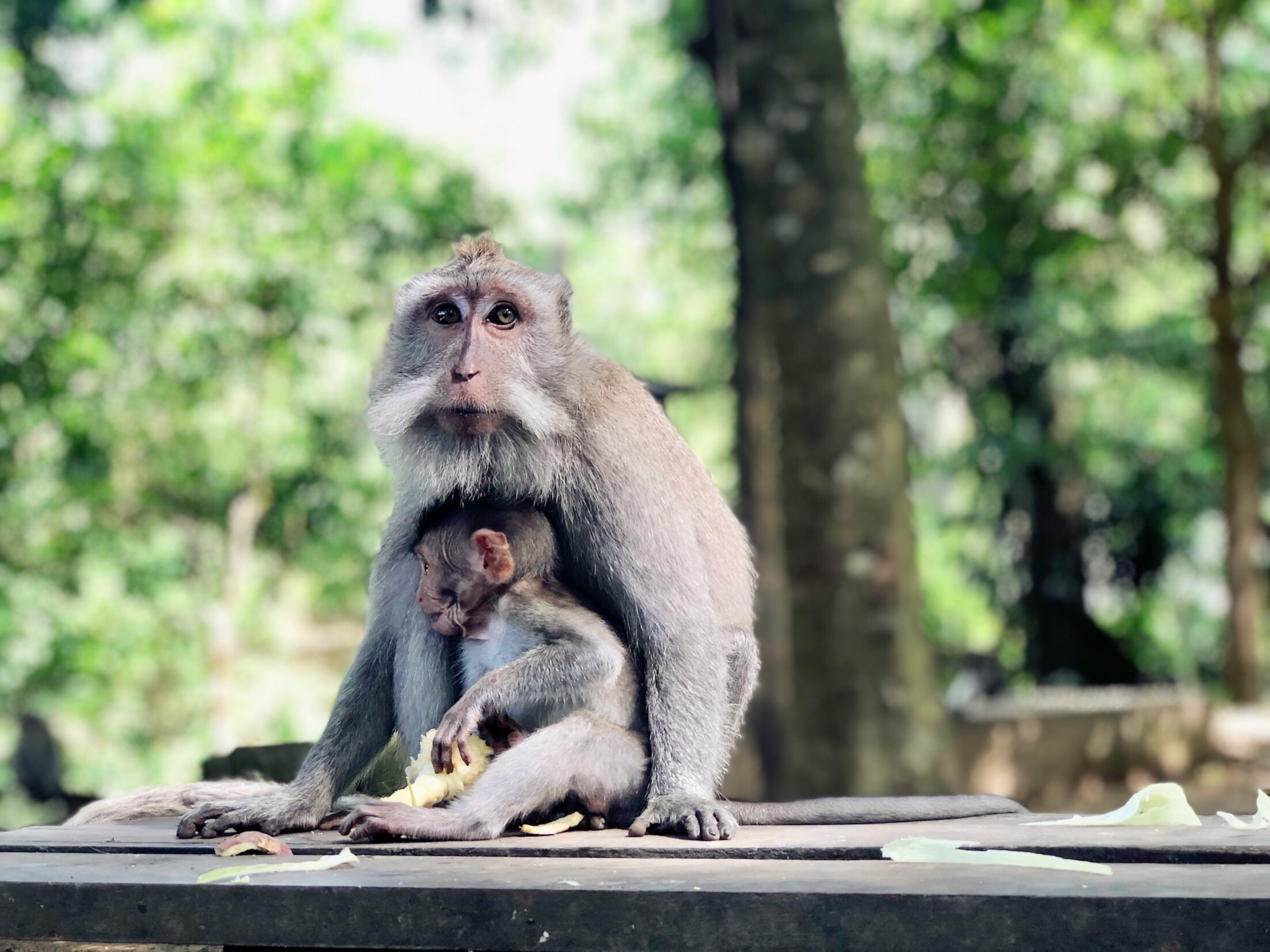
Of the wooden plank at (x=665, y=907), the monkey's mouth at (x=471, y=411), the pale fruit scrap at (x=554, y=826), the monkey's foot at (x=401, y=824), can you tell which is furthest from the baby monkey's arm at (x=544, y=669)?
the wooden plank at (x=665, y=907)

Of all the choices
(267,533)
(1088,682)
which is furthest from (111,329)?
(1088,682)

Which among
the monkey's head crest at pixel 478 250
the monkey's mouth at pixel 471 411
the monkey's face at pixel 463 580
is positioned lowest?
the monkey's face at pixel 463 580

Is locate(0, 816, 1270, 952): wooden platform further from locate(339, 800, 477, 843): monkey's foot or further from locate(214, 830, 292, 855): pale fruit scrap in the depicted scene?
locate(339, 800, 477, 843): monkey's foot

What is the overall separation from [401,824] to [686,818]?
2.10 ft

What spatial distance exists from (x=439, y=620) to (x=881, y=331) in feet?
17.0

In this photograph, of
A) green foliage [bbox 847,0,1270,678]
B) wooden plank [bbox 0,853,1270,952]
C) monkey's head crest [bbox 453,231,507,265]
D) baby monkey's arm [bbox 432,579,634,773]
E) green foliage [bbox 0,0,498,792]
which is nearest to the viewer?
wooden plank [bbox 0,853,1270,952]

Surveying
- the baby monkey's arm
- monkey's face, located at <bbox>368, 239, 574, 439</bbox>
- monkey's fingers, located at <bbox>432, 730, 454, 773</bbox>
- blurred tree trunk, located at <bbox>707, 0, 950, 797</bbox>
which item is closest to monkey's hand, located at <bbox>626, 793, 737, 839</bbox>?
the baby monkey's arm

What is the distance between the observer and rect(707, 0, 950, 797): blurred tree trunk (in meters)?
Answer: 8.04

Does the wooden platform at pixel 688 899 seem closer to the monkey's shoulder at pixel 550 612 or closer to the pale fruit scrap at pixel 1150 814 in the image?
the pale fruit scrap at pixel 1150 814

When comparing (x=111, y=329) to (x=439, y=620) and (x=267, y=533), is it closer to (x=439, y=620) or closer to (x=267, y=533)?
(x=267, y=533)

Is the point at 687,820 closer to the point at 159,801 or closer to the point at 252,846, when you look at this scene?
the point at 252,846

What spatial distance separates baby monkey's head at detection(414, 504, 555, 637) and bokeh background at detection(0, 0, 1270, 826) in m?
4.71

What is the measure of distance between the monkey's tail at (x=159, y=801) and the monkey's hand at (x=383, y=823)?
2.45 ft

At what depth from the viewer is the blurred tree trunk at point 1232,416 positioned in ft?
47.9
